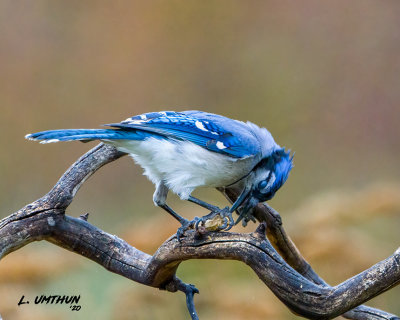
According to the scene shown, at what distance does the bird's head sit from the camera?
2.17m

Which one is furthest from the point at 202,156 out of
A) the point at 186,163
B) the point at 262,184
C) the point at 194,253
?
the point at 194,253

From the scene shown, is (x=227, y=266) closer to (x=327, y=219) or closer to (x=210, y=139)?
(x=327, y=219)

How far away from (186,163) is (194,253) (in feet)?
1.11

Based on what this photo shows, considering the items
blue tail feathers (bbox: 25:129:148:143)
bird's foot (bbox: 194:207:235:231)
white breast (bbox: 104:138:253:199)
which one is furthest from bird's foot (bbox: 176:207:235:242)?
blue tail feathers (bbox: 25:129:148:143)

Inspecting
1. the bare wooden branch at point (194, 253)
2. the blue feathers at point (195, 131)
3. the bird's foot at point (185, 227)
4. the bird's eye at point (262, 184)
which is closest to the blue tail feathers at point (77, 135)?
the blue feathers at point (195, 131)

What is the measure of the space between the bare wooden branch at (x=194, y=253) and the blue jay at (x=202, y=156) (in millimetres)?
134

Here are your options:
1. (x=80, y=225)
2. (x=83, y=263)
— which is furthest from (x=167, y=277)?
(x=83, y=263)

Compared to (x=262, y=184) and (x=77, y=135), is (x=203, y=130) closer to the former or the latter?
(x=262, y=184)

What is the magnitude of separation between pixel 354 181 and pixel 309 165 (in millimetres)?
363

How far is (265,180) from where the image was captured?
87.0 inches

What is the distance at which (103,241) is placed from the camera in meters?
2.34

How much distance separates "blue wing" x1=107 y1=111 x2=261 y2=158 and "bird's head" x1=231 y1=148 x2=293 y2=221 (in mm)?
66

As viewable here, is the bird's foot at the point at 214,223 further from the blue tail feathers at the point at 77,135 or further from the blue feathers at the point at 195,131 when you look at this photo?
the blue tail feathers at the point at 77,135

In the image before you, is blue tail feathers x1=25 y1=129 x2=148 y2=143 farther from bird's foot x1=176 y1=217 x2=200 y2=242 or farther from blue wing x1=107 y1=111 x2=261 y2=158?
bird's foot x1=176 y1=217 x2=200 y2=242
